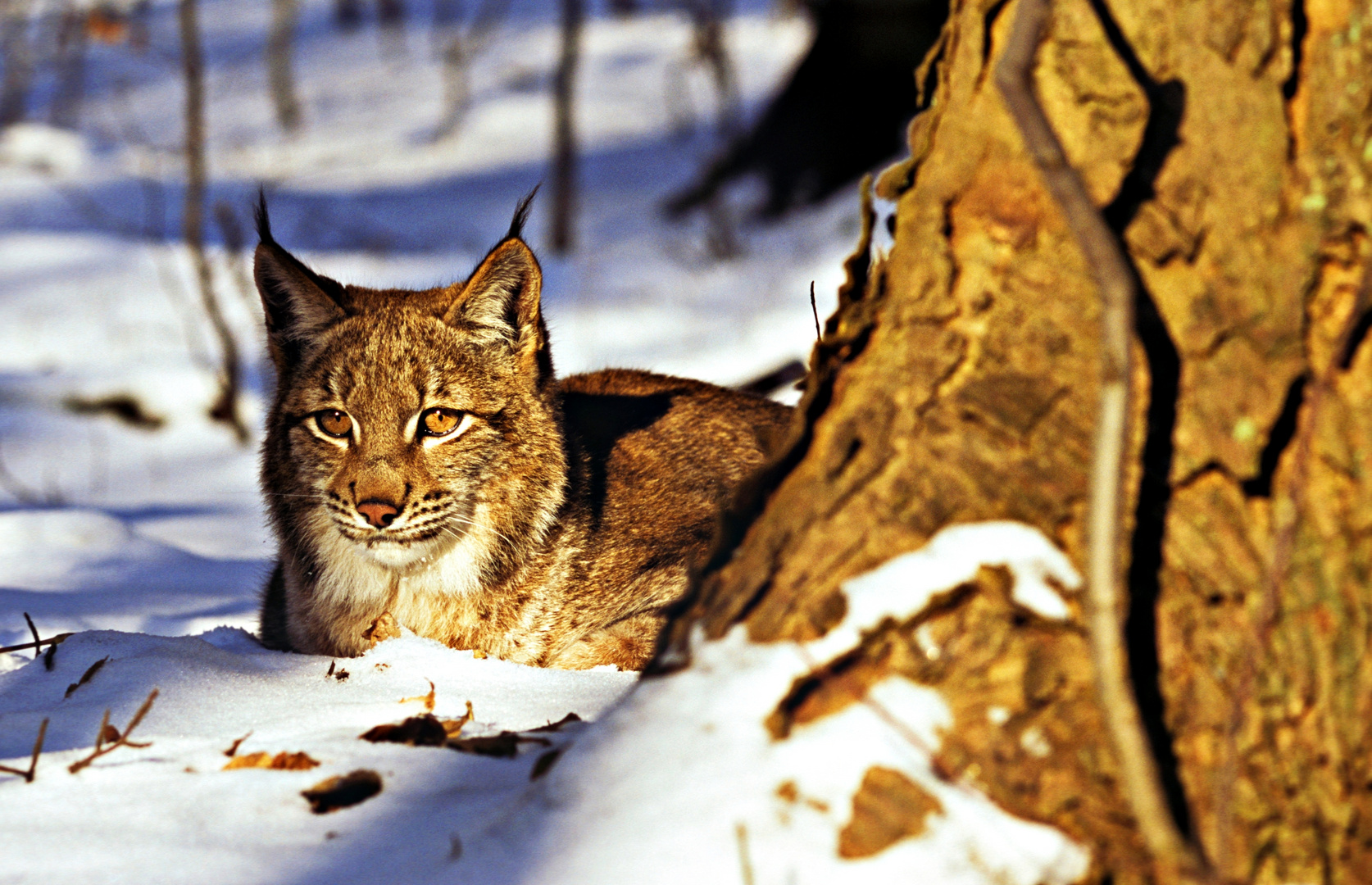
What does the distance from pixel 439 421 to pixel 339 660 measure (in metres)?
0.95

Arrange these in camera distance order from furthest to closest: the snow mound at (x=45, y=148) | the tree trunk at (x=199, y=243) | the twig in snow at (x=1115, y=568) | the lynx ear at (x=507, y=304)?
the snow mound at (x=45, y=148)
the tree trunk at (x=199, y=243)
the lynx ear at (x=507, y=304)
the twig in snow at (x=1115, y=568)

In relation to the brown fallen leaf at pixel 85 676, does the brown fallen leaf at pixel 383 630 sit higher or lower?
lower

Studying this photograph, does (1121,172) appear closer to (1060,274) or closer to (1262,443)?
(1060,274)

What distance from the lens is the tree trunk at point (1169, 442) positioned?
5.19ft

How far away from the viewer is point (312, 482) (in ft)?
11.6

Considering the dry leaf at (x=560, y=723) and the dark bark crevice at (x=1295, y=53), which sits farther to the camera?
the dry leaf at (x=560, y=723)

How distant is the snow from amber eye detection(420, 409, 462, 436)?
0.79 meters

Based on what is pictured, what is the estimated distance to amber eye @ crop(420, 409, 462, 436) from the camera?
3557 millimetres

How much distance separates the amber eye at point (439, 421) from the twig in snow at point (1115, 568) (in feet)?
7.87

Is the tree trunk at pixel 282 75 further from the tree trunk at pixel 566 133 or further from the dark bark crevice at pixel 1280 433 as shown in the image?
the dark bark crevice at pixel 1280 433

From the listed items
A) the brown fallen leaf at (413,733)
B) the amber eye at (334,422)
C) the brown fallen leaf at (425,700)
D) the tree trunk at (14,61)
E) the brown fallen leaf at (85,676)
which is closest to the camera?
the brown fallen leaf at (413,733)

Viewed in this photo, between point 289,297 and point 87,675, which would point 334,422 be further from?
point 87,675

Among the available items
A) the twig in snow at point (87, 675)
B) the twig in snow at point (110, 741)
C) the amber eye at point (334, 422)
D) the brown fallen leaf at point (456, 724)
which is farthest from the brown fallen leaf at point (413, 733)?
the amber eye at point (334, 422)

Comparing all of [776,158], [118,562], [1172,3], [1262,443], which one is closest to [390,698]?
[1262,443]
